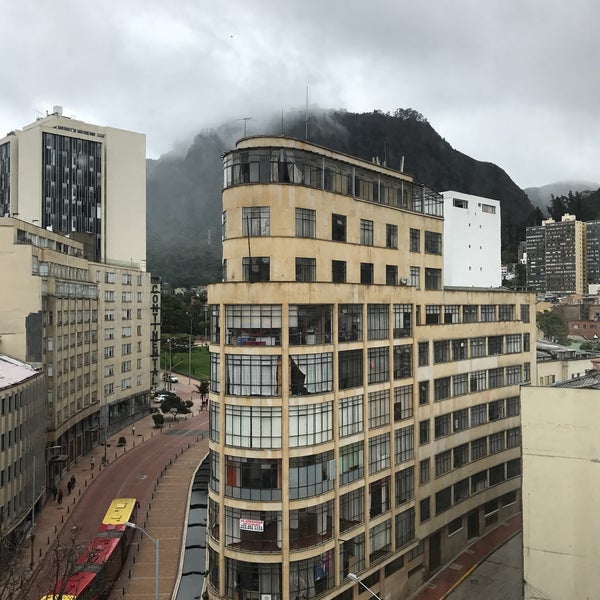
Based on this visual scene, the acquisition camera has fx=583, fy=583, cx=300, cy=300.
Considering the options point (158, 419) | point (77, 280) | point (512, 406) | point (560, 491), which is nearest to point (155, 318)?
point (158, 419)

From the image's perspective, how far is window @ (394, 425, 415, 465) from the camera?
41719mm

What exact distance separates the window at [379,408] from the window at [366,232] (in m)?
10.5

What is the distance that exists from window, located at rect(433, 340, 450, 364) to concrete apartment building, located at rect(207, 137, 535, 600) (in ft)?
0.53

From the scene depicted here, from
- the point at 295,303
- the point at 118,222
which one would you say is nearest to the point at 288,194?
the point at 295,303

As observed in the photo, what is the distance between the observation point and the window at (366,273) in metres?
40.7

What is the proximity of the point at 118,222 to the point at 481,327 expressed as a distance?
110326 mm

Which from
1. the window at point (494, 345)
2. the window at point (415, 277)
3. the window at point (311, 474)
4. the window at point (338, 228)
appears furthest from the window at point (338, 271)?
the window at point (494, 345)

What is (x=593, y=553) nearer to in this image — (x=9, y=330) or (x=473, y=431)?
(x=473, y=431)

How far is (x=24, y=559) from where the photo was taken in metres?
43.4

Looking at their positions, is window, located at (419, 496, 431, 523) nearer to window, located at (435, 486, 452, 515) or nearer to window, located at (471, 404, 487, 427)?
window, located at (435, 486, 452, 515)

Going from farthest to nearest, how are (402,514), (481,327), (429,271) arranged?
(481,327), (429,271), (402,514)

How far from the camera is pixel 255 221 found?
3566 centimetres

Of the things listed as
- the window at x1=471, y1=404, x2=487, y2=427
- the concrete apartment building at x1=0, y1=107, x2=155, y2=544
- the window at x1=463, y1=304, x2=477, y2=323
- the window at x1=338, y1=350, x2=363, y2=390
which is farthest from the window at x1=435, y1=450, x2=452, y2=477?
the concrete apartment building at x1=0, y1=107, x2=155, y2=544

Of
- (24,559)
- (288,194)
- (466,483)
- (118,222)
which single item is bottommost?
(24,559)
